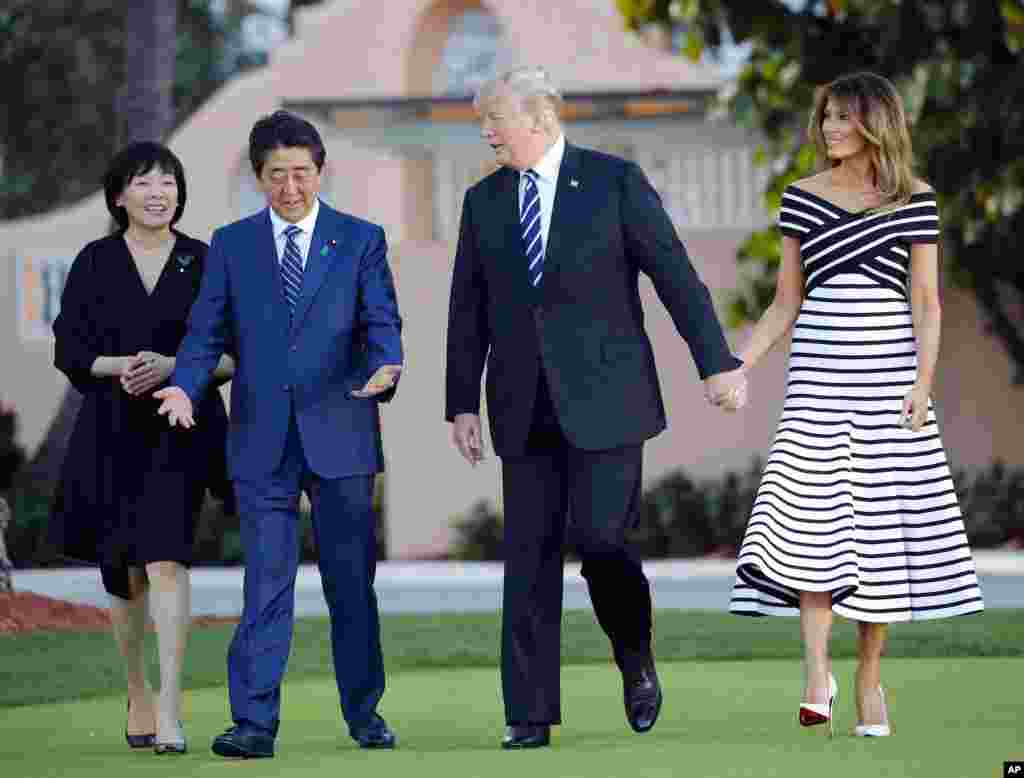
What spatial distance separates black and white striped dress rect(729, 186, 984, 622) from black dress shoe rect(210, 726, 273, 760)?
1516mm

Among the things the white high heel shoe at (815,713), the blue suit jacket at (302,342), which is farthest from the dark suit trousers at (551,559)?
the white high heel shoe at (815,713)

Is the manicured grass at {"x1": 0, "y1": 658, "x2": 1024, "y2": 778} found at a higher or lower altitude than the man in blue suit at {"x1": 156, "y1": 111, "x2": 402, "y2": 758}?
lower

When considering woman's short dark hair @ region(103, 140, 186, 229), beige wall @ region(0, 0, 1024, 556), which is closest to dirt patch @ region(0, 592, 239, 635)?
beige wall @ region(0, 0, 1024, 556)

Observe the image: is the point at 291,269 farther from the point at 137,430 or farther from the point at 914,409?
the point at 914,409

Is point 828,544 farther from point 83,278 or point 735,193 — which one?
point 735,193

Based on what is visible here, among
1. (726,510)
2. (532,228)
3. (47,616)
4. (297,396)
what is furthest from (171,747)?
(726,510)

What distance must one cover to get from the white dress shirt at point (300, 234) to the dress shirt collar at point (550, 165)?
73 cm

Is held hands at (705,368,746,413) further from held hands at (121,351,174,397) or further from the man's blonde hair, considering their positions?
held hands at (121,351,174,397)

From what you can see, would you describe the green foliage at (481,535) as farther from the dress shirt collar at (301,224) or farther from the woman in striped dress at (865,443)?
the woman in striped dress at (865,443)

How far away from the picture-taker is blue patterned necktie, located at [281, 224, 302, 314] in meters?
8.28

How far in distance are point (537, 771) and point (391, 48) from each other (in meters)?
16.9

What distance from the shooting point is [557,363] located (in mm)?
8039

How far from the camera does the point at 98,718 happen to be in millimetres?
9562

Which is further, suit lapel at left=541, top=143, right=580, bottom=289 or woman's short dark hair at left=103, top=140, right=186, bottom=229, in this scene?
woman's short dark hair at left=103, top=140, right=186, bottom=229
